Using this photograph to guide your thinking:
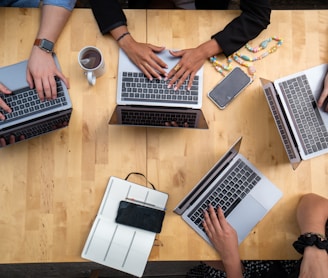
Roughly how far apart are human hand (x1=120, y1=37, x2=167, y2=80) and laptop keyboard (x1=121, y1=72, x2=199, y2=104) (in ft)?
0.08

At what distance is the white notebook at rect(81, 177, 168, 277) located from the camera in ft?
3.89

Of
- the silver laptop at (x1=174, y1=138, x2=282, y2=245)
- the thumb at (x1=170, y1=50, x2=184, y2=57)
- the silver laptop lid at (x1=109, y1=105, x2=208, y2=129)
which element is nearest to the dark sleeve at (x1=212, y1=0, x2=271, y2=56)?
the thumb at (x1=170, y1=50, x2=184, y2=57)

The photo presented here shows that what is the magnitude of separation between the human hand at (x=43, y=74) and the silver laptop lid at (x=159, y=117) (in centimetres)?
22

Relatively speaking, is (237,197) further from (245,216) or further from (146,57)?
(146,57)

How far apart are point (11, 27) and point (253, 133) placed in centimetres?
89

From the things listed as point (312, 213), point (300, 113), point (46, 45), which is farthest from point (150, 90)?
point (312, 213)

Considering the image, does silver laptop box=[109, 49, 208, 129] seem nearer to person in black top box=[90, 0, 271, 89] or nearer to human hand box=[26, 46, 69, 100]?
person in black top box=[90, 0, 271, 89]

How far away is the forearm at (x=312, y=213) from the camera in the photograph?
1195 mm

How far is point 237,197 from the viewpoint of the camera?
1250mm

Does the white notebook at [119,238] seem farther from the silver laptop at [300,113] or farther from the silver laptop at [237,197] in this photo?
the silver laptop at [300,113]

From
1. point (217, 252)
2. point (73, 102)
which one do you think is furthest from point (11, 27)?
point (217, 252)

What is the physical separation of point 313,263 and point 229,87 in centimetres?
61

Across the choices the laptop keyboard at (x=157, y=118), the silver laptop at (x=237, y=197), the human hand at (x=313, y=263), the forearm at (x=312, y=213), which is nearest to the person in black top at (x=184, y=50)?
the laptop keyboard at (x=157, y=118)

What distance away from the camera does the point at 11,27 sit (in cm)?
128
